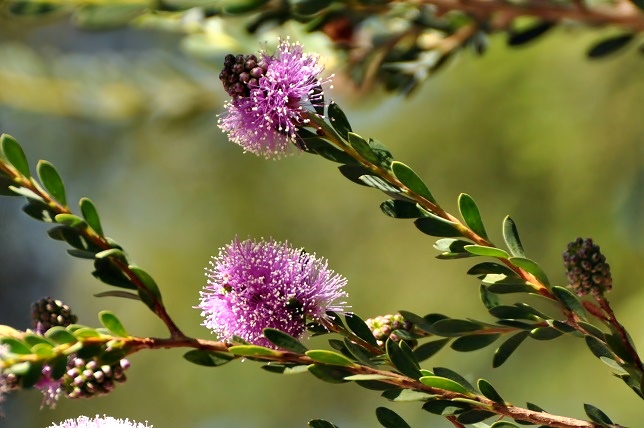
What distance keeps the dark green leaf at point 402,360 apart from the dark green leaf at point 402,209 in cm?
6

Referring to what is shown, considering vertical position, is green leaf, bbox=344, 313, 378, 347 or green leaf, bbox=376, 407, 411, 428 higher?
green leaf, bbox=344, 313, 378, 347

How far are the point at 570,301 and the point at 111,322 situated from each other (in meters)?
0.21

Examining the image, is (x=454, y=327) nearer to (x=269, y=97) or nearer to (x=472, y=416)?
(x=472, y=416)

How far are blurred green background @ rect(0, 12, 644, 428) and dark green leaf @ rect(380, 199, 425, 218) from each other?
0.86 metres

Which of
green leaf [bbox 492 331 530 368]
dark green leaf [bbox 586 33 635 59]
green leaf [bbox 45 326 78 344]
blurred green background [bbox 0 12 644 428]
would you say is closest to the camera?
green leaf [bbox 45 326 78 344]

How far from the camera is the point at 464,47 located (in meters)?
0.86

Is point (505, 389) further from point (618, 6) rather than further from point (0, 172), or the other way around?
point (0, 172)

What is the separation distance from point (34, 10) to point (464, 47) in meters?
0.41

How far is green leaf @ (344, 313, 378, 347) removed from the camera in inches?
16.6

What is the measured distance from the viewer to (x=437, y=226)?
0.43 m

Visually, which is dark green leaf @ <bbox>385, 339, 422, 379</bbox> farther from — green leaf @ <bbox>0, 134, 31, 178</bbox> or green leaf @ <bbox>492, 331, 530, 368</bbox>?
green leaf @ <bbox>0, 134, 31, 178</bbox>

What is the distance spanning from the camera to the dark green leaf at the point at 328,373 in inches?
15.2

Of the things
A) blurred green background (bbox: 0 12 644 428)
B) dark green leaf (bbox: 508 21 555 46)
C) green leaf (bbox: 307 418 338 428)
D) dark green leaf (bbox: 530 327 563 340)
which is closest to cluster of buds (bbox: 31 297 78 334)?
green leaf (bbox: 307 418 338 428)

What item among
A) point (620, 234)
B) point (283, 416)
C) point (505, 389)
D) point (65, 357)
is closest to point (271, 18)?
point (65, 357)
